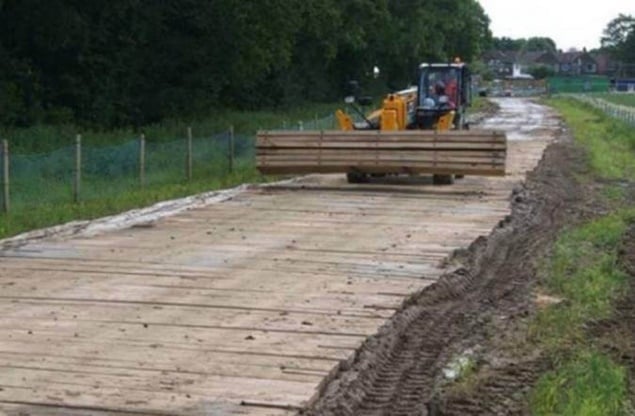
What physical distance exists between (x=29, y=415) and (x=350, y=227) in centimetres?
1077

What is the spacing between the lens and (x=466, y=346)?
36.5 ft

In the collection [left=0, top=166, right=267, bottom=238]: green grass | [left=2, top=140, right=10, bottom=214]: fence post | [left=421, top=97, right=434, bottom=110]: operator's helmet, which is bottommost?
[left=0, top=166, right=267, bottom=238]: green grass

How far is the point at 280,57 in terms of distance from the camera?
48344mm

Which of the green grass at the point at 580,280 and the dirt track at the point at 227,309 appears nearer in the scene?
the dirt track at the point at 227,309

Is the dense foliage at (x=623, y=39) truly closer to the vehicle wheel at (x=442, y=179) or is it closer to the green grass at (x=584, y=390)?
the vehicle wheel at (x=442, y=179)

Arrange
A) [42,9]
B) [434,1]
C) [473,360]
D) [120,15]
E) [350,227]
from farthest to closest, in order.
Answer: [434,1] → [120,15] → [42,9] → [350,227] → [473,360]

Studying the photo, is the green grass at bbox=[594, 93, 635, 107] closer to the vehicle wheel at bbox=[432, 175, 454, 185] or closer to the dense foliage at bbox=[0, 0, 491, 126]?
the dense foliage at bbox=[0, 0, 491, 126]

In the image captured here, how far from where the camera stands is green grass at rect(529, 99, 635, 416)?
9.12 m

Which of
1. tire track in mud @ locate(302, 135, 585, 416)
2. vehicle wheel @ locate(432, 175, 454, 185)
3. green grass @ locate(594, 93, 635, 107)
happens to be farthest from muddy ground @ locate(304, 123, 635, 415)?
green grass @ locate(594, 93, 635, 107)

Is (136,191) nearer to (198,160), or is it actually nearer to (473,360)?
(198,160)

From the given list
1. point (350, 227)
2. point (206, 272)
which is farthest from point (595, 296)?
point (350, 227)

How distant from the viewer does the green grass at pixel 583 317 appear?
9117mm

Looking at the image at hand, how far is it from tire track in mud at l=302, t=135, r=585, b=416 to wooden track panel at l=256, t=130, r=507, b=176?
231 inches

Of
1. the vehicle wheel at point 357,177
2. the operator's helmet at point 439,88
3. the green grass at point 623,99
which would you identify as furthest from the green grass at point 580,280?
the green grass at point 623,99
